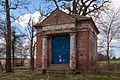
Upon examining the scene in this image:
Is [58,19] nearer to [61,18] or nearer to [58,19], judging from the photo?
[58,19]

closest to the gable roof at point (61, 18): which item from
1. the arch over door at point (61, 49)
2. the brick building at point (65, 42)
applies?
the brick building at point (65, 42)

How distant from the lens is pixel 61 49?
15.8 m

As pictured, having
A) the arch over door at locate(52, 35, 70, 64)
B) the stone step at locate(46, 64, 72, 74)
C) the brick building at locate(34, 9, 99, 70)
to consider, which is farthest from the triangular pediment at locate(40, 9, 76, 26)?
the stone step at locate(46, 64, 72, 74)

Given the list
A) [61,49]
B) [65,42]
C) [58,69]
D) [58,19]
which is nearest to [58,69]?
[58,69]

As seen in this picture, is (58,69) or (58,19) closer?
(58,69)

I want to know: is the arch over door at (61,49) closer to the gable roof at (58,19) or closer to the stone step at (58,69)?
the stone step at (58,69)

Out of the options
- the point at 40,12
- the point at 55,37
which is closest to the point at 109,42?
the point at 40,12

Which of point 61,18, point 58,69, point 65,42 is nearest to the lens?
point 58,69

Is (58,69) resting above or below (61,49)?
below

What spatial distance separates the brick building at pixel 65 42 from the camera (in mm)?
14586

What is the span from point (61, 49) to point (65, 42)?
27.2 inches

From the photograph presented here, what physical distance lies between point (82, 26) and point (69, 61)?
303 cm

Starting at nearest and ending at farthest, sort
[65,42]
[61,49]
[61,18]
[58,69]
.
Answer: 1. [58,69]
2. [61,18]
3. [65,42]
4. [61,49]

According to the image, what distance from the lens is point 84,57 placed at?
570 inches
